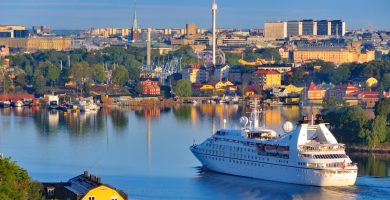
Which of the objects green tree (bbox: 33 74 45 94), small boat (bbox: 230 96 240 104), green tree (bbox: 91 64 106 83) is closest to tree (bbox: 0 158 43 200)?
small boat (bbox: 230 96 240 104)

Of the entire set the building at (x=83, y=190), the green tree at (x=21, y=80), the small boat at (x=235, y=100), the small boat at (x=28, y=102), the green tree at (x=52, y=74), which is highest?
the green tree at (x=52, y=74)

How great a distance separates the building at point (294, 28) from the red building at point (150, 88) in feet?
88.9

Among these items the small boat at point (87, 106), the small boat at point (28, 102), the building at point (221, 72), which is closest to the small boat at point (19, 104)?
the small boat at point (28, 102)

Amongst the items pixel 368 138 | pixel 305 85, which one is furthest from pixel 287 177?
pixel 305 85

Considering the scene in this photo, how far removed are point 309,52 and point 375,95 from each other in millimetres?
15063

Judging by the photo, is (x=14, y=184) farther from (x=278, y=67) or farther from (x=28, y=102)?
(x=278, y=67)

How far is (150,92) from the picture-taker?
28047 mm

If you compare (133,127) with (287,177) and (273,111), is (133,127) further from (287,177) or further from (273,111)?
(287,177)

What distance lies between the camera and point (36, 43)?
1919 inches

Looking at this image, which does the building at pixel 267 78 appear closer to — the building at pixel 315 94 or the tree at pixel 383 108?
the building at pixel 315 94

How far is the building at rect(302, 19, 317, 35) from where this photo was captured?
179 feet

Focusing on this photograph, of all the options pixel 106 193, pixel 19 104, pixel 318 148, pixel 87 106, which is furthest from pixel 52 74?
pixel 106 193

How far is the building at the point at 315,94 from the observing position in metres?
26.5

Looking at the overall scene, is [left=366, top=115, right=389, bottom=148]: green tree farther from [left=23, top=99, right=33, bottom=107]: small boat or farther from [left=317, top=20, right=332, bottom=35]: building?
[left=317, top=20, right=332, bottom=35]: building
